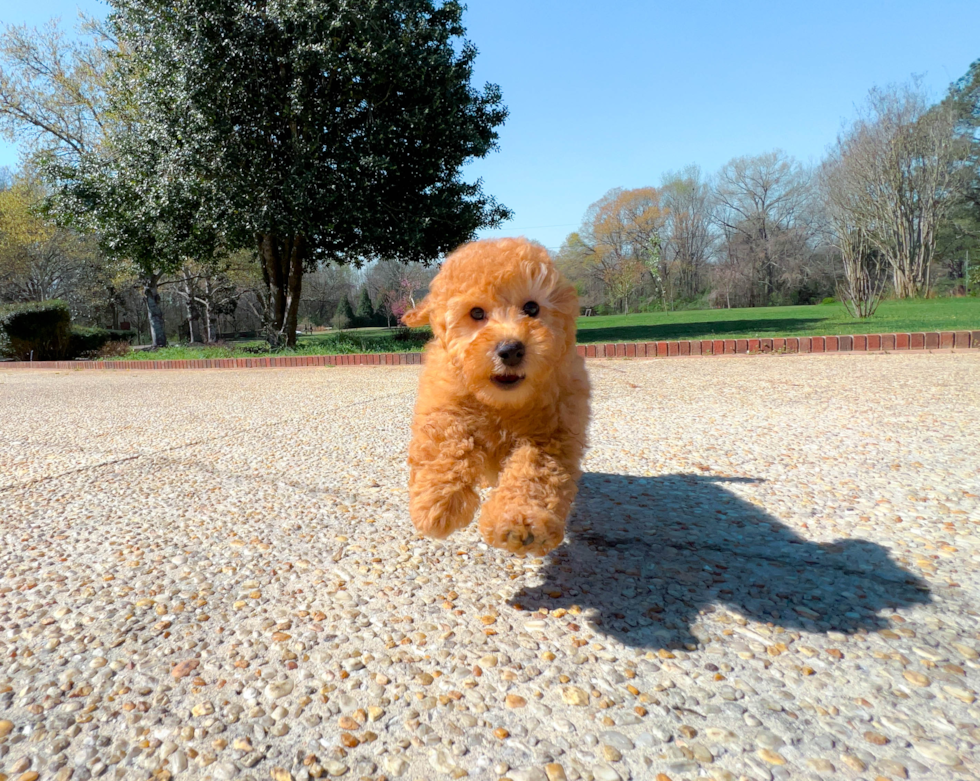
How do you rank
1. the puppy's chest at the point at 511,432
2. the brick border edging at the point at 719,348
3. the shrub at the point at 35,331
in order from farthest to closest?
1. the shrub at the point at 35,331
2. the brick border edging at the point at 719,348
3. the puppy's chest at the point at 511,432

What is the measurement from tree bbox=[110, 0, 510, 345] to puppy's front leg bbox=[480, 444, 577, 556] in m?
11.2

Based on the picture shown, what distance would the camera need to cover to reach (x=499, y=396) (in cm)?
188

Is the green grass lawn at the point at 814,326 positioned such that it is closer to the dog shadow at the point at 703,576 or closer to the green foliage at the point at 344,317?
the dog shadow at the point at 703,576

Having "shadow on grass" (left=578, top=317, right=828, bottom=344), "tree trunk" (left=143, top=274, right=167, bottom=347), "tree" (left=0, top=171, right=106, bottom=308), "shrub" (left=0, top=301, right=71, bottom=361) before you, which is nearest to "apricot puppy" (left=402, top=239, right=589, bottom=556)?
"shadow on grass" (left=578, top=317, right=828, bottom=344)

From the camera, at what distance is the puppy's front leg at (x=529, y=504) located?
1664 millimetres

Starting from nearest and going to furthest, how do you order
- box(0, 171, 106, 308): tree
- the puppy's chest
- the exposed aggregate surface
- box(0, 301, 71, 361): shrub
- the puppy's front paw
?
the exposed aggregate surface, the puppy's front paw, the puppy's chest, box(0, 301, 71, 361): shrub, box(0, 171, 106, 308): tree

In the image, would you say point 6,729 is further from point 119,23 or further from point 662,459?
point 119,23

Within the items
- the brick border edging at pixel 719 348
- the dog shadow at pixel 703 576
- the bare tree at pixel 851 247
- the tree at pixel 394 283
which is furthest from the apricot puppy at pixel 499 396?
the tree at pixel 394 283

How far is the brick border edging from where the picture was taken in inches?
337

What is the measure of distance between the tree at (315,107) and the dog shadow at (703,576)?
36.3 feet

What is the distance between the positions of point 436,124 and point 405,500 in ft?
38.7

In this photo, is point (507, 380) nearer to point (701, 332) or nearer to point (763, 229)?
point (701, 332)

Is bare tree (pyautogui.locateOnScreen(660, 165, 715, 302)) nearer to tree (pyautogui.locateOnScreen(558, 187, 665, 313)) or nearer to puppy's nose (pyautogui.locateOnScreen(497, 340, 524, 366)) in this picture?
tree (pyautogui.locateOnScreen(558, 187, 665, 313))

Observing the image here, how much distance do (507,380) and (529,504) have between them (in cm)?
40
